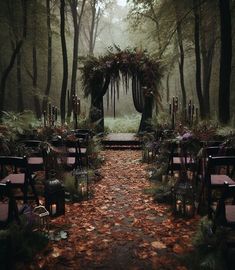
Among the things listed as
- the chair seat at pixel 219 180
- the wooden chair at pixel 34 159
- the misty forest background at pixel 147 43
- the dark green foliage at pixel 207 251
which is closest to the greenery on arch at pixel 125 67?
the misty forest background at pixel 147 43

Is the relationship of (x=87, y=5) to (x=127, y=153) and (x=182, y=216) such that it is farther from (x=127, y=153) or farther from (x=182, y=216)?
(x=182, y=216)

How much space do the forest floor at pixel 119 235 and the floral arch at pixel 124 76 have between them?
7.79 meters

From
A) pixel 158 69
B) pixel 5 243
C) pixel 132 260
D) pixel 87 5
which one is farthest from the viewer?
pixel 87 5

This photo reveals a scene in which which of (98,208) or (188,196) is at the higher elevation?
(188,196)

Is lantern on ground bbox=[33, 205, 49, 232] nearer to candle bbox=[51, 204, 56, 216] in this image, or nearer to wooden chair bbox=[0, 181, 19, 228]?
wooden chair bbox=[0, 181, 19, 228]

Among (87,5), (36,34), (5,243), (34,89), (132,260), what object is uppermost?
(87,5)

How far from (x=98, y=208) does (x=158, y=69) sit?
9.54m

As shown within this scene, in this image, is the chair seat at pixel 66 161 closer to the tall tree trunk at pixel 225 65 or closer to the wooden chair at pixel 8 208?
the wooden chair at pixel 8 208

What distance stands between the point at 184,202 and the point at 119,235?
3.96ft

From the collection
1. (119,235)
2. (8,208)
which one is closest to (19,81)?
(119,235)

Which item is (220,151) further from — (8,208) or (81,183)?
(8,208)

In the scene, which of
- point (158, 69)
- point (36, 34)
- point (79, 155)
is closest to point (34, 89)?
point (36, 34)

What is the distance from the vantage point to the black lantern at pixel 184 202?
490 centimetres

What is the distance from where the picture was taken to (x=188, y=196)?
4895 mm
